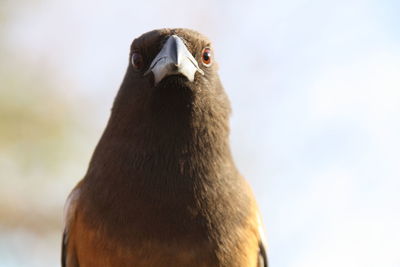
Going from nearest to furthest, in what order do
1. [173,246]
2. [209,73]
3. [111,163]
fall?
[173,246] → [111,163] → [209,73]

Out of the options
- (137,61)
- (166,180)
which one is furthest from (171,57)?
(166,180)

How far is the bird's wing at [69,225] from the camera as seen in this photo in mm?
6089

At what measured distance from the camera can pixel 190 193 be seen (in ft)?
18.7

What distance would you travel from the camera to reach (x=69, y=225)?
615 centimetres

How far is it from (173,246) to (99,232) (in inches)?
22.9

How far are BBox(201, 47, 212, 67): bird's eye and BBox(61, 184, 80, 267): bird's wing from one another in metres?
1.50

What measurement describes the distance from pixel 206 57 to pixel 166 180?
120 centimetres

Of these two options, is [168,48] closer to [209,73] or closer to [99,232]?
[209,73]

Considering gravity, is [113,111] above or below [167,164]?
above

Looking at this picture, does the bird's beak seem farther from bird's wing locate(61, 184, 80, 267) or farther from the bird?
bird's wing locate(61, 184, 80, 267)

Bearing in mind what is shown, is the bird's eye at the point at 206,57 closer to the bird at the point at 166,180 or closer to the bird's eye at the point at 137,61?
the bird at the point at 166,180

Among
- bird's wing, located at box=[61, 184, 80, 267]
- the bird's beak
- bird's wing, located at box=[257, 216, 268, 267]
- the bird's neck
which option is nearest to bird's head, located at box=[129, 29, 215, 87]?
the bird's beak

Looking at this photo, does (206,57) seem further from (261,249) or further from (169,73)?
(261,249)

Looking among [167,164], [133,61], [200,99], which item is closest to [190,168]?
[167,164]
